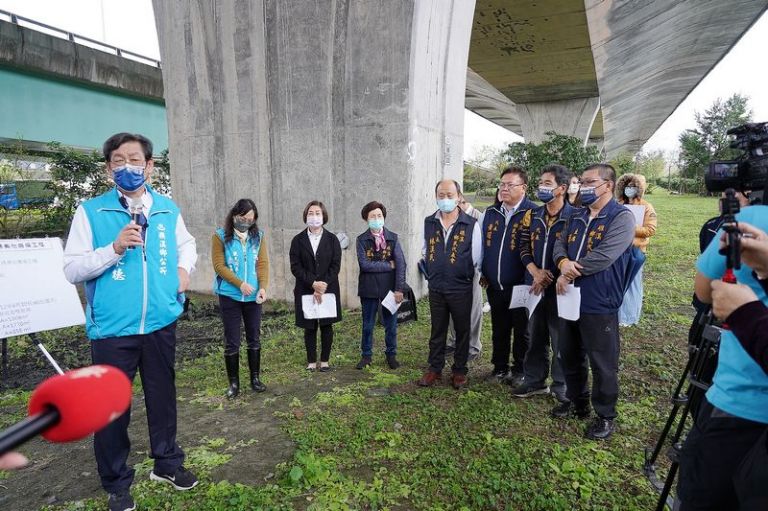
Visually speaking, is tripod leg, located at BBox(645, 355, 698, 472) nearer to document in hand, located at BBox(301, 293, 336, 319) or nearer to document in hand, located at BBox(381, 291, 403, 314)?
document in hand, located at BBox(381, 291, 403, 314)

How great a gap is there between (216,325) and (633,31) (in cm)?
1414

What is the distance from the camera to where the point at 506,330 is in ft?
14.5

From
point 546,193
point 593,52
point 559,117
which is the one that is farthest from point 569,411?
point 559,117

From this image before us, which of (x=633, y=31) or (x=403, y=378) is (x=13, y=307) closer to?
(x=403, y=378)

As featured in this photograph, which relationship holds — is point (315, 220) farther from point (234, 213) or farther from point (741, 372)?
point (741, 372)

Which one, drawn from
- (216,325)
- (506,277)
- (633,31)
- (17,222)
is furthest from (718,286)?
(633,31)

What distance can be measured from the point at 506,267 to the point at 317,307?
6.39 ft

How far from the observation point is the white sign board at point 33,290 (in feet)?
14.0

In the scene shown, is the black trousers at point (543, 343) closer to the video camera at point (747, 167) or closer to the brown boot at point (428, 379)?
the brown boot at point (428, 379)

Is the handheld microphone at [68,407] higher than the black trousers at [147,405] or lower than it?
higher

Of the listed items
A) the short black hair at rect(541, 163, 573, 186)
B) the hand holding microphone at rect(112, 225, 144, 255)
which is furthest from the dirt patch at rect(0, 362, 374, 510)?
the short black hair at rect(541, 163, 573, 186)

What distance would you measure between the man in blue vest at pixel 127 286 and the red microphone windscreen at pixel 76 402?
1654 mm

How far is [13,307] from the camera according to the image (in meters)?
4.26

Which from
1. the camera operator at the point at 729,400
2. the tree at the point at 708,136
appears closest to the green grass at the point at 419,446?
the camera operator at the point at 729,400
